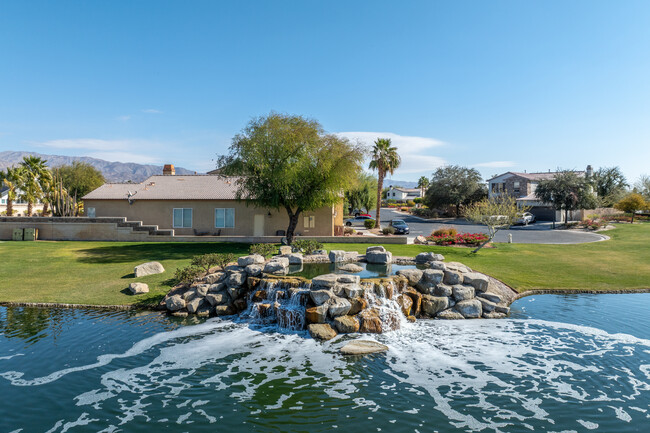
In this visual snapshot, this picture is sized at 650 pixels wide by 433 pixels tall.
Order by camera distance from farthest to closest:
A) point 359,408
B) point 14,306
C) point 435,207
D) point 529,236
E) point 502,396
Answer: point 435,207
point 529,236
point 14,306
point 502,396
point 359,408

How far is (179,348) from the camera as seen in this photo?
488 inches

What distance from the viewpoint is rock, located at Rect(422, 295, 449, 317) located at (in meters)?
16.1

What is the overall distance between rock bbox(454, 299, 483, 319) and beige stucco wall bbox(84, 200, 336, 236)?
18.7 m

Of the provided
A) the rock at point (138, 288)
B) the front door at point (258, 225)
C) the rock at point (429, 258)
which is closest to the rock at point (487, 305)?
the rock at point (429, 258)

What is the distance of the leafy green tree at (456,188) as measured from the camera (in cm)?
6556

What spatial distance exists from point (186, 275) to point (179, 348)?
20.6ft

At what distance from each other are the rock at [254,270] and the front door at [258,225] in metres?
17.0

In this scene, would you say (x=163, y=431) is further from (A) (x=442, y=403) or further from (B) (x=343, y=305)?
(B) (x=343, y=305)

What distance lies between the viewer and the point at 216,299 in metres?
16.2

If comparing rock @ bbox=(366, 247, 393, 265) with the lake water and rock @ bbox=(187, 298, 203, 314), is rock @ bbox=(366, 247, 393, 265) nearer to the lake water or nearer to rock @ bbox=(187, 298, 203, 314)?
the lake water

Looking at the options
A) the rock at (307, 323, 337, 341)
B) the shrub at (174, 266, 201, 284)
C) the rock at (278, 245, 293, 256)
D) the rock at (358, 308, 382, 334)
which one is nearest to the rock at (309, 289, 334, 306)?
the rock at (307, 323, 337, 341)

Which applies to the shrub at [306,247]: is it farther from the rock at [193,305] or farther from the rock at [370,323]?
the rock at [370,323]

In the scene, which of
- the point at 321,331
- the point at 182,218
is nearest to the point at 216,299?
the point at 321,331

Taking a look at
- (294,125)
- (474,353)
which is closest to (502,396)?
(474,353)
